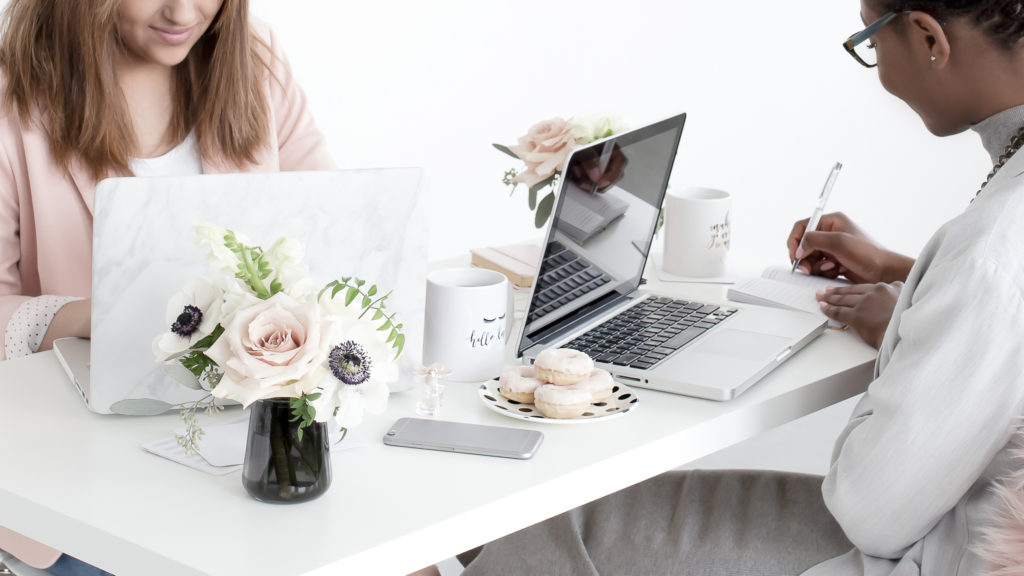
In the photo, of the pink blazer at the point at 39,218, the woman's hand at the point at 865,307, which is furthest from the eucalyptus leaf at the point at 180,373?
the woman's hand at the point at 865,307

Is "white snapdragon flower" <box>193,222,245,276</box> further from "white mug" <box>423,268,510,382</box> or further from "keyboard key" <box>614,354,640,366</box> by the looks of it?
"keyboard key" <box>614,354,640,366</box>

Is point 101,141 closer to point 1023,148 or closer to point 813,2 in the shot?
point 1023,148

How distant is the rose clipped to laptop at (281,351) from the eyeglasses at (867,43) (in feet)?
2.22

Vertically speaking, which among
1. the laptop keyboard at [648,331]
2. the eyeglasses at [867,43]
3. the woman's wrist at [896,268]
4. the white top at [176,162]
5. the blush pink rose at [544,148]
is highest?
the eyeglasses at [867,43]

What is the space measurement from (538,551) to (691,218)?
0.71 metres

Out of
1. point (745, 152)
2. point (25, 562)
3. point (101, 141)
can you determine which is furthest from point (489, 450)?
point (745, 152)

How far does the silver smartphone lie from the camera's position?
1108 mm

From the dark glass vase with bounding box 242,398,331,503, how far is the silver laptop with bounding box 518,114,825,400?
0.43 metres

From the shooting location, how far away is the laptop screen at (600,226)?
1381 mm

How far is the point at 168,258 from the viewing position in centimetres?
113

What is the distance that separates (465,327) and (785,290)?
2.00 ft

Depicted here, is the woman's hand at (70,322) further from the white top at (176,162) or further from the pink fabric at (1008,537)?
the pink fabric at (1008,537)

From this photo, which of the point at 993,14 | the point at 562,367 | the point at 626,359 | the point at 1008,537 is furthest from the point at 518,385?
the point at 993,14

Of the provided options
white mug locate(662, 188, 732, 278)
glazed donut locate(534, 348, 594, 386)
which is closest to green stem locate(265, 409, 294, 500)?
glazed donut locate(534, 348, 594, 386)
